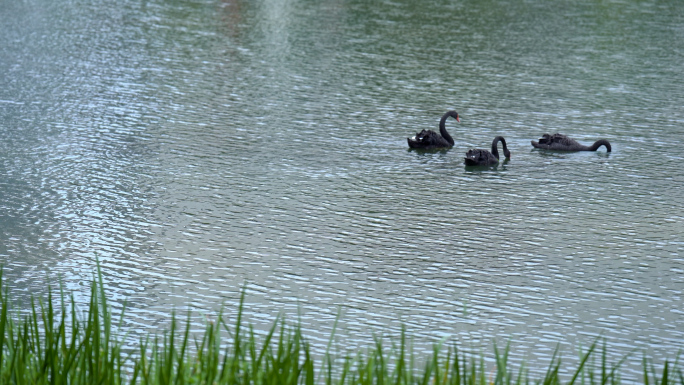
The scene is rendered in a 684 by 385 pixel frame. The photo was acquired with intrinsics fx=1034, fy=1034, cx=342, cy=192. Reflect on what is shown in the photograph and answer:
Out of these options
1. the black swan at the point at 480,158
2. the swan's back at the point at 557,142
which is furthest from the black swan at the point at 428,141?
the swan's back at the point at 557,142

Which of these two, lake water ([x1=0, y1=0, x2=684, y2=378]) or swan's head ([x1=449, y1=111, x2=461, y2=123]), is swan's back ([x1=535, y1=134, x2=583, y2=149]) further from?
swan's head ([x1=449, y1=111, x2=461, y2=123])

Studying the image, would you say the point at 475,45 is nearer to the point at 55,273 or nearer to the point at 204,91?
the point at 204,91

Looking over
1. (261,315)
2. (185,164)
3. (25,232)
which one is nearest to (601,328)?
Result: (261,315)

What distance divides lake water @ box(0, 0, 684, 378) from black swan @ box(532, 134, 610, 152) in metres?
0.18

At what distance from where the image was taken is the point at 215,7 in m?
21.5

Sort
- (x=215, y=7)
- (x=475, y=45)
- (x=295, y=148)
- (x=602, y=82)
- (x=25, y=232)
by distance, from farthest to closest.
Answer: (x=215, y=7) < (x=475, y=45) < (x=602, y=82) < (x=295, y=148) < (x=25, y=232)

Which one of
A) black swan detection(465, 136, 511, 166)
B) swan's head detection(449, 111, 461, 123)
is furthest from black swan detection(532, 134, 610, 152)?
swan's head detection(449, 111, 461, 123)

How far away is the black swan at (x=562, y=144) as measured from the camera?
9852mm

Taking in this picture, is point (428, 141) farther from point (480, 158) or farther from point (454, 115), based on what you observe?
point (454, 115)

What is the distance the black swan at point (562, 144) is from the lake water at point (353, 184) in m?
0.18

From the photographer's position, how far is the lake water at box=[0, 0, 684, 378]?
590cm

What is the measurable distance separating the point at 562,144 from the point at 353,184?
7.80 ft

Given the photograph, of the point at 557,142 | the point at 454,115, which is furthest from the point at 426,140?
the point at 557,142

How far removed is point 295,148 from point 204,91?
303 cm
